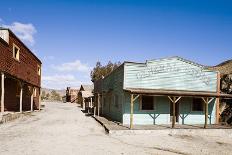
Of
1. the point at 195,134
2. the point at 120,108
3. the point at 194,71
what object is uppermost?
A: the point at 194,71

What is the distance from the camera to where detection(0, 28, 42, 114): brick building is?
785 inches

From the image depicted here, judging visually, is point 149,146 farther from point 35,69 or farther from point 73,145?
point 35,69

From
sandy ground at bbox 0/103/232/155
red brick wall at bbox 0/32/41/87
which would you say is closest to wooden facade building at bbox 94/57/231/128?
sandy ground at bbox 0/103/232/155

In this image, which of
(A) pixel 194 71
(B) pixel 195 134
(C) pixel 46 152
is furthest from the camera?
(A) pixel 194 71

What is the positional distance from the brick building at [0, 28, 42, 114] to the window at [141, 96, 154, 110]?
9.58m

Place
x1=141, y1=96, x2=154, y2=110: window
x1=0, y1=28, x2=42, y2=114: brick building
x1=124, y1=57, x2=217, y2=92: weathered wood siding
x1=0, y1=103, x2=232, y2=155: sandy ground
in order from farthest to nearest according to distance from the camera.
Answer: x1=0, y1=28, x2=42, y2=114: brick building, x1=141, y1=96, x2=154, y2=110: window, x1=124, y1=57, x2=217, y2=92: weathered wood siding, x1=0, y1=103, x2=232, y2=155: sandy ground

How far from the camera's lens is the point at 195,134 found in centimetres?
1703

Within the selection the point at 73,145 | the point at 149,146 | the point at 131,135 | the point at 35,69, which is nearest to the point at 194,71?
the point at 131,135

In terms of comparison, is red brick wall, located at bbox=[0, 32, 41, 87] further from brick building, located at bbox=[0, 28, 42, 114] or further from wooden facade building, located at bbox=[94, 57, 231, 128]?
wooden facade building, located at bbox=[94, 57, 231, 128]

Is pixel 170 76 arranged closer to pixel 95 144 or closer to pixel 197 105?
pixel 197 105

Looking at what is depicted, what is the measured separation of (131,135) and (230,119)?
11.8 meters

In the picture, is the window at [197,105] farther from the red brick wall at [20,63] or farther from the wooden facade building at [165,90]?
the red brick wall at [20,63]

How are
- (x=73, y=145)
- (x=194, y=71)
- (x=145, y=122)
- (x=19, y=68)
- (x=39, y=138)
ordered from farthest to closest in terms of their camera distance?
(x=19, y=68)
(x=194, y=71)
(x=145, y=122)
(x=39, y=138)
(x=73, y=145)

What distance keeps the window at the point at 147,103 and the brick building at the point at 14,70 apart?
31.4 feet
